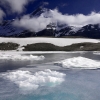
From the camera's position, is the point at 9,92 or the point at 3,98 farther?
the point at 9,92

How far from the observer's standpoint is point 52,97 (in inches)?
294

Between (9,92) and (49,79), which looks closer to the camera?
(9,92)

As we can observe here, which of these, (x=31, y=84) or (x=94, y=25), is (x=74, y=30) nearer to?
(x=94, y=25)

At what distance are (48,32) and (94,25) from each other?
141ft

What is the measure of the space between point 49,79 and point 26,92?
79.8 inches

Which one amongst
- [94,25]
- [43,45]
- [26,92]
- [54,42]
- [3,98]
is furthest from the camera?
[94,25]

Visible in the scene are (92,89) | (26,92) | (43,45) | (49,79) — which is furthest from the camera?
(43,45)

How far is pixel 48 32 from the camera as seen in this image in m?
182

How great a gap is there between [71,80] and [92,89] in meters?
1.93

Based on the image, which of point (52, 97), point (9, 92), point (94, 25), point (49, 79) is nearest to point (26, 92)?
point (9, 92)

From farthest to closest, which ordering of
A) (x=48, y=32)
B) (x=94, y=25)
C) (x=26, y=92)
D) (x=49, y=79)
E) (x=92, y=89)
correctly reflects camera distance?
(x=48, y=32) < (x=94, y=25) < (x=49, y=79) < (x=92, y=89) < (x=26, y=92)

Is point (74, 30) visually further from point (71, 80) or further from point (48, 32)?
point (71, 80)

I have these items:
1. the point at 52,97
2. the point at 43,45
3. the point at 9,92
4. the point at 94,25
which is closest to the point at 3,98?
the point at 9,92

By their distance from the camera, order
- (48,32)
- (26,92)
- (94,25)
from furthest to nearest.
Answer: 1. (48,32)
2. (94,25)
3. (26,92)
